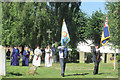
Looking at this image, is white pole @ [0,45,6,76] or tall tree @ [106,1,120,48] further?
tall tree @ [106,1,120,48]

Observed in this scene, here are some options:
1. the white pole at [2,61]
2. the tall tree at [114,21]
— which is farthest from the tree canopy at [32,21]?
the white pole at [2,61]

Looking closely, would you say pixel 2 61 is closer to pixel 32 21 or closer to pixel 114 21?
pixel 114 21

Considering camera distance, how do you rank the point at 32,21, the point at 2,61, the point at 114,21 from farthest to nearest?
the point at 32,21, the point at 114,21, the point at 2,61

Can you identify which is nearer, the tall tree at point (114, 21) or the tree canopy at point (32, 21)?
the tall tree at point (114, 21)

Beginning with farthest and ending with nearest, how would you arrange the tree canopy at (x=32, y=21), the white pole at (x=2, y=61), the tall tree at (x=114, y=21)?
the tree canopy at (x=32, y=21)
the tall tree at (x=114, y=21)
the white pole at (x=2, y=61)

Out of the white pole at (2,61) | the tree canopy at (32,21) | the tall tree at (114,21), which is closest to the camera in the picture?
the white pole at (2,61)

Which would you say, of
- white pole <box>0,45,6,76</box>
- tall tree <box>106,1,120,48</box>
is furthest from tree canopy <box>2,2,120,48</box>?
white pole <box>0,45,6,76</box>

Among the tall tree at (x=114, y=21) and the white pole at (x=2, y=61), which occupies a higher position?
the tall tree at (x=114, y=21)

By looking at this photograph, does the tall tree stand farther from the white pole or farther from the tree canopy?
the white pole

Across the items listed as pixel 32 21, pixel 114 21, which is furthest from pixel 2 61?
pixel 32 21

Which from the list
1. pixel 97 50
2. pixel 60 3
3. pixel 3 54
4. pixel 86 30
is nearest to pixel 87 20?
pixel 86 30

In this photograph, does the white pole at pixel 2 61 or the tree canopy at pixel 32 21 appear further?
the tree canopy at pixel 32 21

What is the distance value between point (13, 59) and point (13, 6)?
329 inches

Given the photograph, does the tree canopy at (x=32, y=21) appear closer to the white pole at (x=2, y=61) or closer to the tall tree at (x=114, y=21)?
the tall tree at (x=114, y=21)
